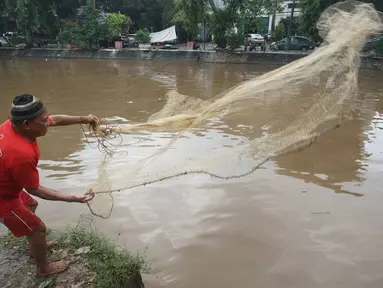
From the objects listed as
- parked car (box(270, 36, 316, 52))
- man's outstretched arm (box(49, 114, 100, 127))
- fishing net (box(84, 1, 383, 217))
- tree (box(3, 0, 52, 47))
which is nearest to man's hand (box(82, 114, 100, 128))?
man's outstretched arm (box(49, 114, 100, 127))

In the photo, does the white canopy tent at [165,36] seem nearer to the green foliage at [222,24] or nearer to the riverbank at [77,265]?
the green foliage at [222,24]

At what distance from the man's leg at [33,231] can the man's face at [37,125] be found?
1.77 ft

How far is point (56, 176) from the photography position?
17.4 ft

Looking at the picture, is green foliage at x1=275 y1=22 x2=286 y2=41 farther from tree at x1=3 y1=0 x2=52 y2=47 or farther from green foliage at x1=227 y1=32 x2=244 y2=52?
tree at x1=3 y1=0 x2=52 y2=47

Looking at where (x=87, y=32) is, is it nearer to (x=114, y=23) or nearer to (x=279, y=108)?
(x=114, y=23)

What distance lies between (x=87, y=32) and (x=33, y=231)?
26.1m

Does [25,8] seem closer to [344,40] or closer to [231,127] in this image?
[231,127]

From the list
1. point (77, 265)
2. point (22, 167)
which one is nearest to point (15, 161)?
point (22, 167)

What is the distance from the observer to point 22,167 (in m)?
2.19

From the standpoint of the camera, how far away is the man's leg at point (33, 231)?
2.42m

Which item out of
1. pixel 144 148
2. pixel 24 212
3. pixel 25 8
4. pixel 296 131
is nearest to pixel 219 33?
pixel 25 8

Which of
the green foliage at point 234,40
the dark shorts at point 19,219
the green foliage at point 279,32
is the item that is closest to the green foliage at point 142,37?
the green foliage at point 234,40

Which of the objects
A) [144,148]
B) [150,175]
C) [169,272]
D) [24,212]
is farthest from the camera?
[144,148]

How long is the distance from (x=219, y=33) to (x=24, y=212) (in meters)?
22.1
